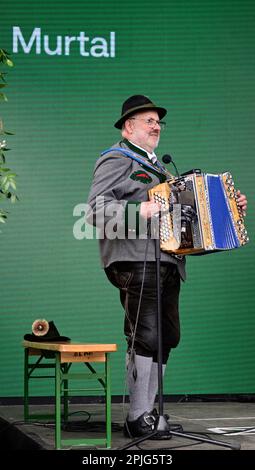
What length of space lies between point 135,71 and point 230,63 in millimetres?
684

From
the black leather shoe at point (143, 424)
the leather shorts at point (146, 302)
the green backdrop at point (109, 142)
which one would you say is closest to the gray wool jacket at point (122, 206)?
the leather shorts at point (146, 302)

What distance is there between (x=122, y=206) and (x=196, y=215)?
13.8 inches

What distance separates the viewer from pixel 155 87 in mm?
6359

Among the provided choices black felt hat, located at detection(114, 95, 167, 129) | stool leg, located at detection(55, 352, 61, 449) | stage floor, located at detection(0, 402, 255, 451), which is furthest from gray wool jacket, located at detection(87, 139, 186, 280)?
stage floor, located at detection(0, 402, 255, 451)

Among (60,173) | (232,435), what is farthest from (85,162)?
(232,435)

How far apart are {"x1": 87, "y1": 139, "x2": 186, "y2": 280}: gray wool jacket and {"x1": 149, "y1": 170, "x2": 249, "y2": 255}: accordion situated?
0.13 meters

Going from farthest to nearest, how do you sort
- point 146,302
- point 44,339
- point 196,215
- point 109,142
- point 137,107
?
1. point 109,142
2. point 44,339
3. point 137,107
4. point 146,302
5. point 196,215

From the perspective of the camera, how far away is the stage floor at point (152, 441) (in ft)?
13.6

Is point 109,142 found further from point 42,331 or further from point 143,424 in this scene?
point 143,424

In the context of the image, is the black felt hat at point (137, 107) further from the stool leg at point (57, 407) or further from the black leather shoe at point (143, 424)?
the black leather shoe at point (143, 424)

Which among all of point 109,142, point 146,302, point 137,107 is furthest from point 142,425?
point 109,142

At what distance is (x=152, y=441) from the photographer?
4141 millimetres
